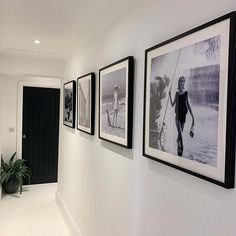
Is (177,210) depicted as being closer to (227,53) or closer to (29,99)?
(227,53)

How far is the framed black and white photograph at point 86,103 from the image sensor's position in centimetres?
263

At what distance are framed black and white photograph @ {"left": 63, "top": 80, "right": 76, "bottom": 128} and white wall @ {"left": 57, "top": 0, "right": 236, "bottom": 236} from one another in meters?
0.35

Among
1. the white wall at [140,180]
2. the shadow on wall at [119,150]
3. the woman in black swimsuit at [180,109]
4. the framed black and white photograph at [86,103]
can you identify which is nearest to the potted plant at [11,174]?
the white wall at [140,180]

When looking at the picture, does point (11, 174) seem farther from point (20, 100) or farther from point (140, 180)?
point (140, 180)

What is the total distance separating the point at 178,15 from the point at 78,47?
2059mm

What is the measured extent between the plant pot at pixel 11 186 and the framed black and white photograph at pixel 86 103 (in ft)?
7.13

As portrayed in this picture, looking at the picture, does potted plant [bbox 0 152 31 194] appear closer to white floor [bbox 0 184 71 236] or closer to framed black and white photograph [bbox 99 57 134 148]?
white floor [bbox 0 184 71 236]

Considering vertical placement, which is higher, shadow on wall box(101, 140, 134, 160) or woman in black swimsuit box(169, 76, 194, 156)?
woman in black swimsuit box(169, 76, 194, 156)

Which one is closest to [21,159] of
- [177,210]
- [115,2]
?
[115,2]

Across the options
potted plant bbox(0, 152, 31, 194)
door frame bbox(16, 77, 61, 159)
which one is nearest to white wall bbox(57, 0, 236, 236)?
potted plant bbox(0, 152, 31, 194)

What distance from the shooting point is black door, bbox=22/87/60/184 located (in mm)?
4988

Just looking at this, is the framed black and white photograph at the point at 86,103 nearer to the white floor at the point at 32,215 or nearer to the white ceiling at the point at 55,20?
the white ceiling at the point at 55,20

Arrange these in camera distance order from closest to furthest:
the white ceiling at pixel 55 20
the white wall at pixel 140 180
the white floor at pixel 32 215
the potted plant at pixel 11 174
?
1. the white wall at pixel 140 180
2. the white ceiling at pixel 55 20
3. the white floor at pixel 32 215
4. the potted plant at pixel 11 174

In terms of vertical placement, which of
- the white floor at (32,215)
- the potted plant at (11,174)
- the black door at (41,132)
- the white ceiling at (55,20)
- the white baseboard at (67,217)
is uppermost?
the white ceiling at (55,20)
